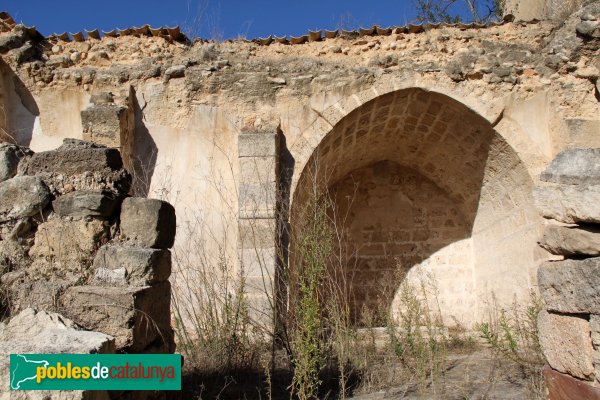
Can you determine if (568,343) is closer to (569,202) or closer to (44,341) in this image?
(569,202)

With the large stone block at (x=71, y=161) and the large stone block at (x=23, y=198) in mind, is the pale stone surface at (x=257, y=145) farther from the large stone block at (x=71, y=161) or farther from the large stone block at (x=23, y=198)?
the large stone block at (x=23, y=198)

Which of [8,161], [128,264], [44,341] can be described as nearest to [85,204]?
[128,264]

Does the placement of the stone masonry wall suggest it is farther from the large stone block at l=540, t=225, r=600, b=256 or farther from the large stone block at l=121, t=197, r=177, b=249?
the large stone block at l=121, t=197, r=177, b=249

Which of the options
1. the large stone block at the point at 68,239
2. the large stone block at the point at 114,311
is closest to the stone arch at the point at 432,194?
the large stone block at the point at 68,239

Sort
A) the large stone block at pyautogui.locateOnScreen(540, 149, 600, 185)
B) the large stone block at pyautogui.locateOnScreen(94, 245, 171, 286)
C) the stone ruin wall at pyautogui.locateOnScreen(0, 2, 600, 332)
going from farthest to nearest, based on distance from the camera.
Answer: the stone ruin wall at pyautogui.locateOnScreen(0, 2, 600, 332) → the large stone block at pyautogui.locateOnScreen(94, 245, 171, 286) → the large stone block at pyautogui.locateOnScreen(540, 149, 600, 185)

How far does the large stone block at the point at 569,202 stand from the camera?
2.44 meters

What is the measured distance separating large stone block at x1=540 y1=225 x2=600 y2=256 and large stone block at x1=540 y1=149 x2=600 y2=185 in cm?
23

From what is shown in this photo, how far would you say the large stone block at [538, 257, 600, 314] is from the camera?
94.6 inches

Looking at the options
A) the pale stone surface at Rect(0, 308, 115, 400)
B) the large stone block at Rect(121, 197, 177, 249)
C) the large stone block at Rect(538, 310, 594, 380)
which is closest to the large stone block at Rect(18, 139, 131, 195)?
the large stone block at Rect(121, 197, 177, 249)

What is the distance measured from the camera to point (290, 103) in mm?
6176

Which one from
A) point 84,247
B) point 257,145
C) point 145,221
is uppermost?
point 257,145

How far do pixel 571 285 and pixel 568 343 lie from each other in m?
0.30

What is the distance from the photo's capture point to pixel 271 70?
630 cm

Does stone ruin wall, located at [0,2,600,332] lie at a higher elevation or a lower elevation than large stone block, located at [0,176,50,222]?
higher
